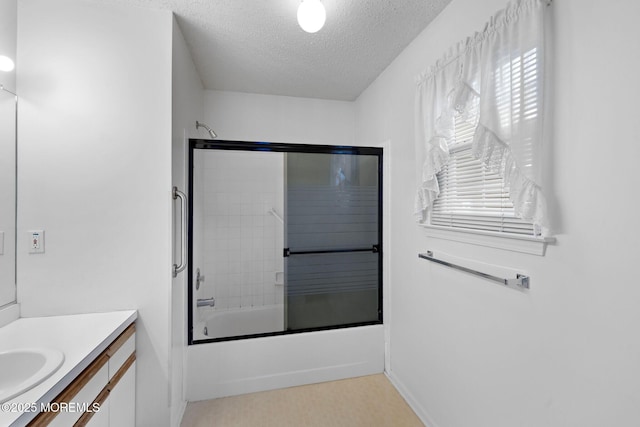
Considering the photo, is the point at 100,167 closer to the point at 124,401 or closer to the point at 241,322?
the point at 124,401

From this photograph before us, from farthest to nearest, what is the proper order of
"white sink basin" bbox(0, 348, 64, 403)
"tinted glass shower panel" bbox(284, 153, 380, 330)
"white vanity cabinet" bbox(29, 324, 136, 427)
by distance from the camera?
"tinted glass shower panel" bbox(284, 153, 380, 330), "white sink basin" bbox(0, 348, 64, 403), "white vanity cabinet" bbox(29, 324, 136, 427)

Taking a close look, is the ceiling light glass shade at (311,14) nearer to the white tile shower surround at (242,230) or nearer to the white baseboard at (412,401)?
the white tile shower surround at (242,230)

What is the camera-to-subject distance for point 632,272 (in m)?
0.81

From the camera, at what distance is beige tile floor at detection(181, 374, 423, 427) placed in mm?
1769

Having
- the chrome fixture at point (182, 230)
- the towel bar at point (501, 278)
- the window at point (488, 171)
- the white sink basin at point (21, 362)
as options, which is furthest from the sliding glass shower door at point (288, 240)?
the white sink basin at point (21, 362)

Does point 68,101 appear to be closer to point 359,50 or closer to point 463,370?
point 359,50

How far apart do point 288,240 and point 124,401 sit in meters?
1.33

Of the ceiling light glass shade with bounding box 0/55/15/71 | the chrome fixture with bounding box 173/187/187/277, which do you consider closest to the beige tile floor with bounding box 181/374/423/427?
the chrome fixture with bounding box 173/187/187/277

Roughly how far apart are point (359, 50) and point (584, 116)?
1.58 metres

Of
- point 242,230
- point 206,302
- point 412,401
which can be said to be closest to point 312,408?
point 412,401

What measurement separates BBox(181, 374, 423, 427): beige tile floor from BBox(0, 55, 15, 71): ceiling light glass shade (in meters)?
2.21

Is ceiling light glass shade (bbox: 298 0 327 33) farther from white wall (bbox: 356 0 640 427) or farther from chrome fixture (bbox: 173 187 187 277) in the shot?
chrome fixture (bbox: 173 187 187 277)

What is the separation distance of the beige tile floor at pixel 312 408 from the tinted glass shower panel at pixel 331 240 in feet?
1.52

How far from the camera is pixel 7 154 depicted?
4.66ft
